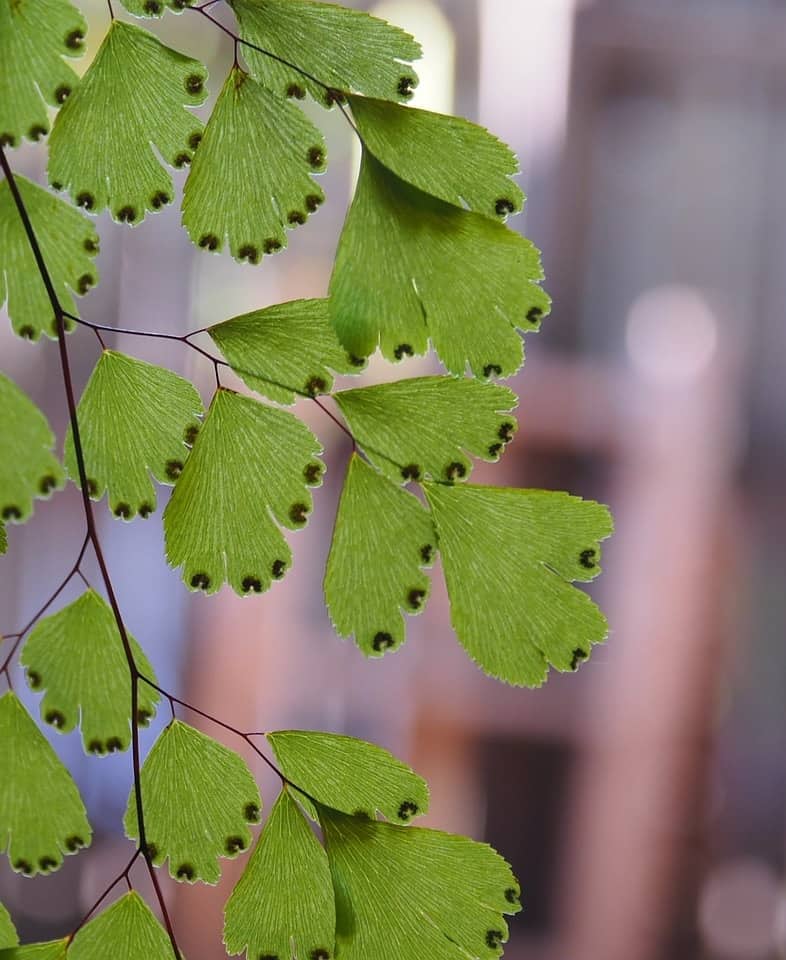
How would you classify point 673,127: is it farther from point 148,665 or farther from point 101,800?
point 148,665

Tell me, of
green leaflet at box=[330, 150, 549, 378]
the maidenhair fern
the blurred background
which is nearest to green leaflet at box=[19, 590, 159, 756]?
the maidenhair fern

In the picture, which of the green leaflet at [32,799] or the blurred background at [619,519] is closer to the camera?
the green leaflet at [32,799]

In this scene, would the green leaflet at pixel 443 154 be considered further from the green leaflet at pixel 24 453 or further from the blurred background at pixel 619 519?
the blurred background at pixel 619 519

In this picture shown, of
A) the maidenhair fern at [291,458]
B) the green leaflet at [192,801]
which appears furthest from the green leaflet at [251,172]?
the green leaflet at [192,801]

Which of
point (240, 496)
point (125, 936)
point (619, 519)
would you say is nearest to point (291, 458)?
point (240, 496)

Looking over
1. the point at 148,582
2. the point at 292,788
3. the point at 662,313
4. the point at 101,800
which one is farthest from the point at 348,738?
the point at 662,313

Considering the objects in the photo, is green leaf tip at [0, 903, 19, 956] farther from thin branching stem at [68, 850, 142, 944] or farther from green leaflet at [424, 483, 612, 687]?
green leaflet at [424, 483, 612, 687]
